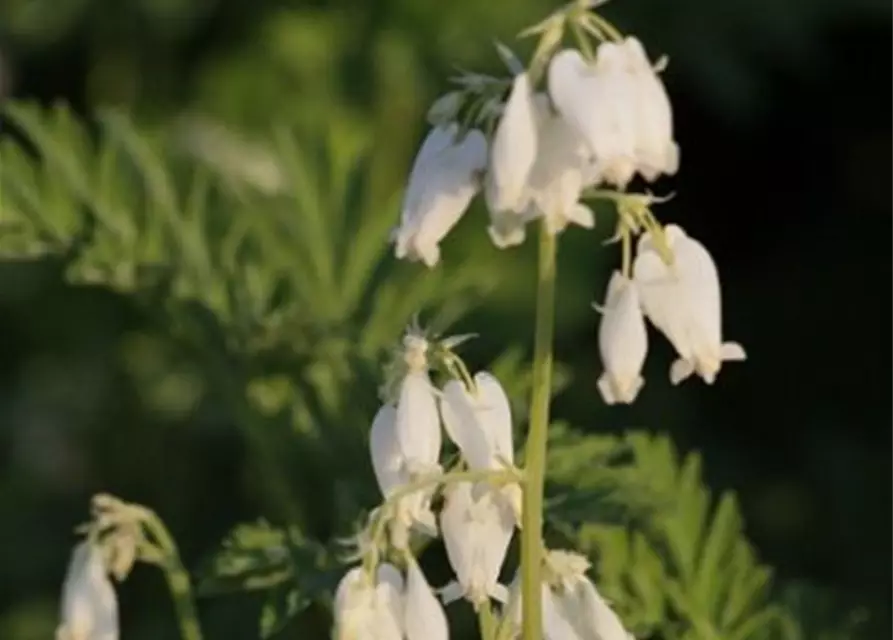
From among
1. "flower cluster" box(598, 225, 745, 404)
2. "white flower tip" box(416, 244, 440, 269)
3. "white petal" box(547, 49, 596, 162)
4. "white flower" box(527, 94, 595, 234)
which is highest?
"white petal" box(547, 49, 596, 162)

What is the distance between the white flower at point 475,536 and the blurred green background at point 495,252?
1903mm

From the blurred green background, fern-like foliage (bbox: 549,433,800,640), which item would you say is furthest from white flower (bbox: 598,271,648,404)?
the blurred green background

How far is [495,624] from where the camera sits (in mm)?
1780

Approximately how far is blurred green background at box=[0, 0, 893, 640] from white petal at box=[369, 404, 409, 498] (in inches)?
73.5

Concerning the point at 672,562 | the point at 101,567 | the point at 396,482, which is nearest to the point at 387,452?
the point at 396,482

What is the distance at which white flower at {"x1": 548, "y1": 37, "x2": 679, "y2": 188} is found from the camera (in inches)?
63.8

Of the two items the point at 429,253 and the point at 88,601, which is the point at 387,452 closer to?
the point at 429,253

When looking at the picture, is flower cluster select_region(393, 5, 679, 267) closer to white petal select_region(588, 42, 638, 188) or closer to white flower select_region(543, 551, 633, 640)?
white petal select_region(588, 42, 638, 188)

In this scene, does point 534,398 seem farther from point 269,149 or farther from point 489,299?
point 269,149

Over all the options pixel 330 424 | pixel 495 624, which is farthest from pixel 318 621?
pixel 495 624

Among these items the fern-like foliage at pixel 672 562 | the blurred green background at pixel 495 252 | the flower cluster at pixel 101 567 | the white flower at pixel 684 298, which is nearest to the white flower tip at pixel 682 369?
the white flower at pixel 684 298

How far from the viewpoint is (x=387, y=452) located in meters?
1.81

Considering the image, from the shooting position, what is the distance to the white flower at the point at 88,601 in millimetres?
2131

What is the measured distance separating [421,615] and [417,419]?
0.13m
